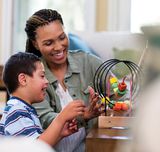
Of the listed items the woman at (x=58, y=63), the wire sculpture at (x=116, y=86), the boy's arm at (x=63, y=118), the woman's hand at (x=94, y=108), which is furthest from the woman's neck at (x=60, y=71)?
the boy's arm at (x=63, y=118)

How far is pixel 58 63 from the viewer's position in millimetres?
1582

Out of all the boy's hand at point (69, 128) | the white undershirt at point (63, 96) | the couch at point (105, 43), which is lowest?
the boy's hand at point (69, 128)

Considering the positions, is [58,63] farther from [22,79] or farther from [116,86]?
[116,86]

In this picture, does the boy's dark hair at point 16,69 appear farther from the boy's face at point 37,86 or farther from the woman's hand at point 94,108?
the woman's hand at point 94,108

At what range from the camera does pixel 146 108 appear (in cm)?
29

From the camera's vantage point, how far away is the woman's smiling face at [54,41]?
1.55 m

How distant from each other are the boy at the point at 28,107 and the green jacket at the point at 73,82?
69mm

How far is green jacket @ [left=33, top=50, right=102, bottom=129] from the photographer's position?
4.65 ft

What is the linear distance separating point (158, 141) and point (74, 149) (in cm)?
107

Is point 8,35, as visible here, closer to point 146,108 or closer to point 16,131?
point 16,131

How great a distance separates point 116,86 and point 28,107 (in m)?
0.30

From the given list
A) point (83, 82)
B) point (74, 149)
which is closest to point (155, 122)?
point (74, 149)

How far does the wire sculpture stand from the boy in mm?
117

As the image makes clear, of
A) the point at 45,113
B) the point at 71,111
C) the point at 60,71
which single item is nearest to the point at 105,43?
the point at 60,71
